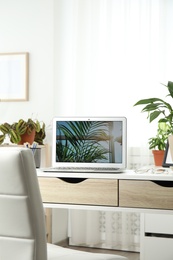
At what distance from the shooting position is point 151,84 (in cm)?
349

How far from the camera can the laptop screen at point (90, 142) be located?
2.59 metres

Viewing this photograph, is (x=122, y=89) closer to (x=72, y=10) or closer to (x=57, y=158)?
(x=72, y=10)

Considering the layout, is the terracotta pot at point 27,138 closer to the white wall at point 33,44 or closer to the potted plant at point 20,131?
the potted plant at point 20,131

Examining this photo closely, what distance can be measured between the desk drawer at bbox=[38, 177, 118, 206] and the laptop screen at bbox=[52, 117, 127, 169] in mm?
204

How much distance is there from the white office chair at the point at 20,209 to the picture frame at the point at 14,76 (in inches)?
92.7

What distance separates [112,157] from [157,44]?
4.08ft

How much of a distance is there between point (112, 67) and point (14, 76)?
2.62ft

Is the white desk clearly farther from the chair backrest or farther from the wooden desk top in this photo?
the chair backrest

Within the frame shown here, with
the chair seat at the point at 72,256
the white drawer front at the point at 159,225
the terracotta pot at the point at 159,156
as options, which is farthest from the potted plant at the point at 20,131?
the chair seat at the point at 72,256

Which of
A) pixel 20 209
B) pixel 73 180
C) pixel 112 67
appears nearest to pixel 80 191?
pixel 73 180

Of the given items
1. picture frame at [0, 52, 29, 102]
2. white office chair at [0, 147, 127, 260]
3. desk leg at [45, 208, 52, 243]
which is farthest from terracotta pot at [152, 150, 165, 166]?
white office chair at [0, 147, 127, 260]

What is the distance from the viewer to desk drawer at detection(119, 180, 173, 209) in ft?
7.47

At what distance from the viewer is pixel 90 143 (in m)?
2.63

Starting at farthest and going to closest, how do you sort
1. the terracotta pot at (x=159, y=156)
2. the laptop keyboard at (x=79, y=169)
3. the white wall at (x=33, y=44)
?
the white wall at (x=33, y=44) → the terracotta pot at (x=159, y=156) → the laptop keyboard at (x=79, y=169)
